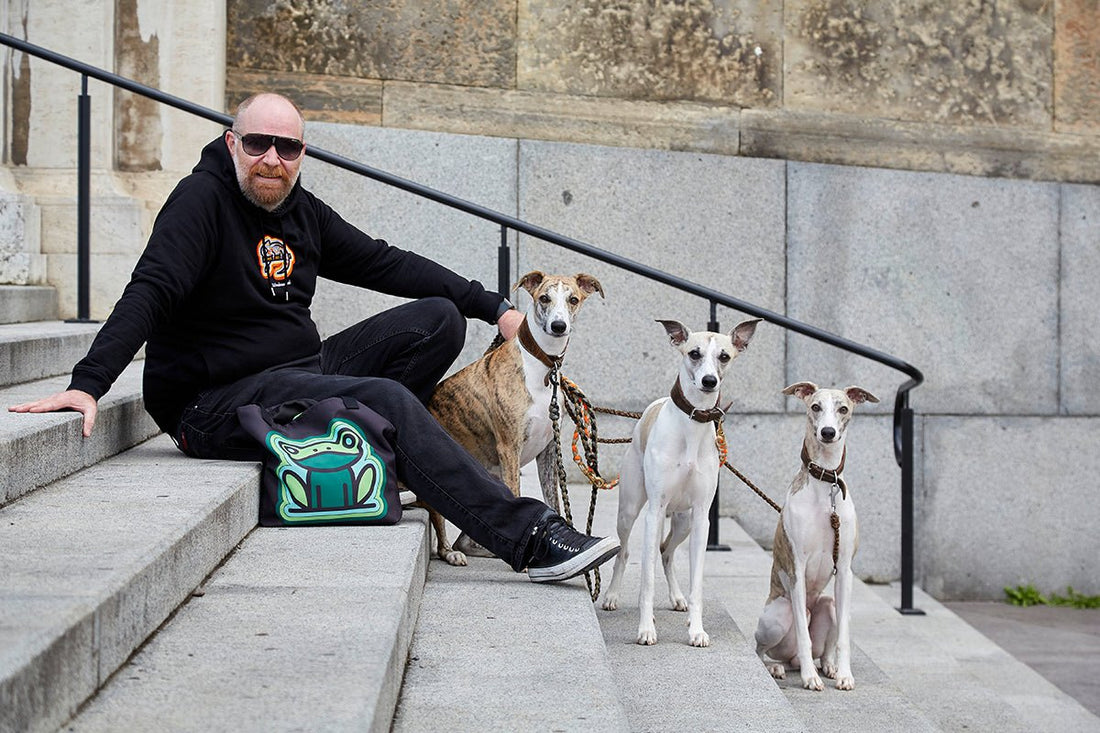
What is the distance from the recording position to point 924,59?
7.23 metres

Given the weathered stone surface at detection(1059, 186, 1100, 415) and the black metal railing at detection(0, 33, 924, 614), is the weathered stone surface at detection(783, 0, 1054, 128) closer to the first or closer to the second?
the weathered stone surface at detection(1059, 186, 1100, 415)

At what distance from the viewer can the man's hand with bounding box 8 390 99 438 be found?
10.1 feet

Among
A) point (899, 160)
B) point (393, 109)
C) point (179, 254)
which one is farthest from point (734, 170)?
point (179, 254)

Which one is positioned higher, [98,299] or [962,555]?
[98,299]

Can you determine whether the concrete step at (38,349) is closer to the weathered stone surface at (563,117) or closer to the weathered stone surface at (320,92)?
the weathered stone surface at (320,92)

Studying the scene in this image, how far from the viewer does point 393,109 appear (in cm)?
651

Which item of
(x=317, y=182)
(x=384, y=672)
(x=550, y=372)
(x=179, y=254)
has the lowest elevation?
(x=384, y=672)

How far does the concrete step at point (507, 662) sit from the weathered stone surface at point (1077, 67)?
17.8 ft

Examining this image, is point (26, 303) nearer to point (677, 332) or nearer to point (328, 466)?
point (328, 466)

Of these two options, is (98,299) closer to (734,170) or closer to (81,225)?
(81,225)

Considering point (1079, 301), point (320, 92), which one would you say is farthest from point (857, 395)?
point (1079, 301)

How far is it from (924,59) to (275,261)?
4852 mm

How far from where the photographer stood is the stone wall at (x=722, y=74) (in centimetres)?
Answer: 647

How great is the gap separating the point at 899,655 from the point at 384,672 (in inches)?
128
